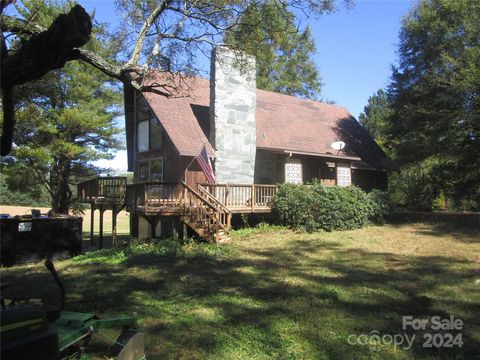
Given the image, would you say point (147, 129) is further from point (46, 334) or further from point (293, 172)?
point (46, 334)

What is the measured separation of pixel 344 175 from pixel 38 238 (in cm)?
1464

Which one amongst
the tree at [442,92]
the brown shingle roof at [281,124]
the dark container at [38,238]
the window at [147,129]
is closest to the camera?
the dark container at [38,238]

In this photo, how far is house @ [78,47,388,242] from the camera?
1530 cm

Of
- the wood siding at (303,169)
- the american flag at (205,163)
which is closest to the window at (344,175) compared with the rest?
the wood siding at (303,169)

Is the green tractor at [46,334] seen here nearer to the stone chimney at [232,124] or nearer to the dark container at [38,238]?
the dark container at [38,238]

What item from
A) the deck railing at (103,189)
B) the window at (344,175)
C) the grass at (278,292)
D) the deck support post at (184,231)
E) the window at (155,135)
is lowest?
the grass at (278,292)

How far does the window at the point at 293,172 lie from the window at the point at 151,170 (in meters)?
5.83

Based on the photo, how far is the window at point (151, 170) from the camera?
63.6 ft

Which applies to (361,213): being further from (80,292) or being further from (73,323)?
(73,323)

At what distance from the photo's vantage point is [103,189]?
65.4 ft

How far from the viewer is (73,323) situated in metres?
3.54

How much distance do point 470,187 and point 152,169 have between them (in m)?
16.1

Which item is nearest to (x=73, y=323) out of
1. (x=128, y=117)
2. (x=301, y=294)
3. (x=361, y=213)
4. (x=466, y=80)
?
(x=301, y=294)

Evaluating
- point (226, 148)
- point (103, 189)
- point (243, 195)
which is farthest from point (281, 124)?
point (103, 189)
